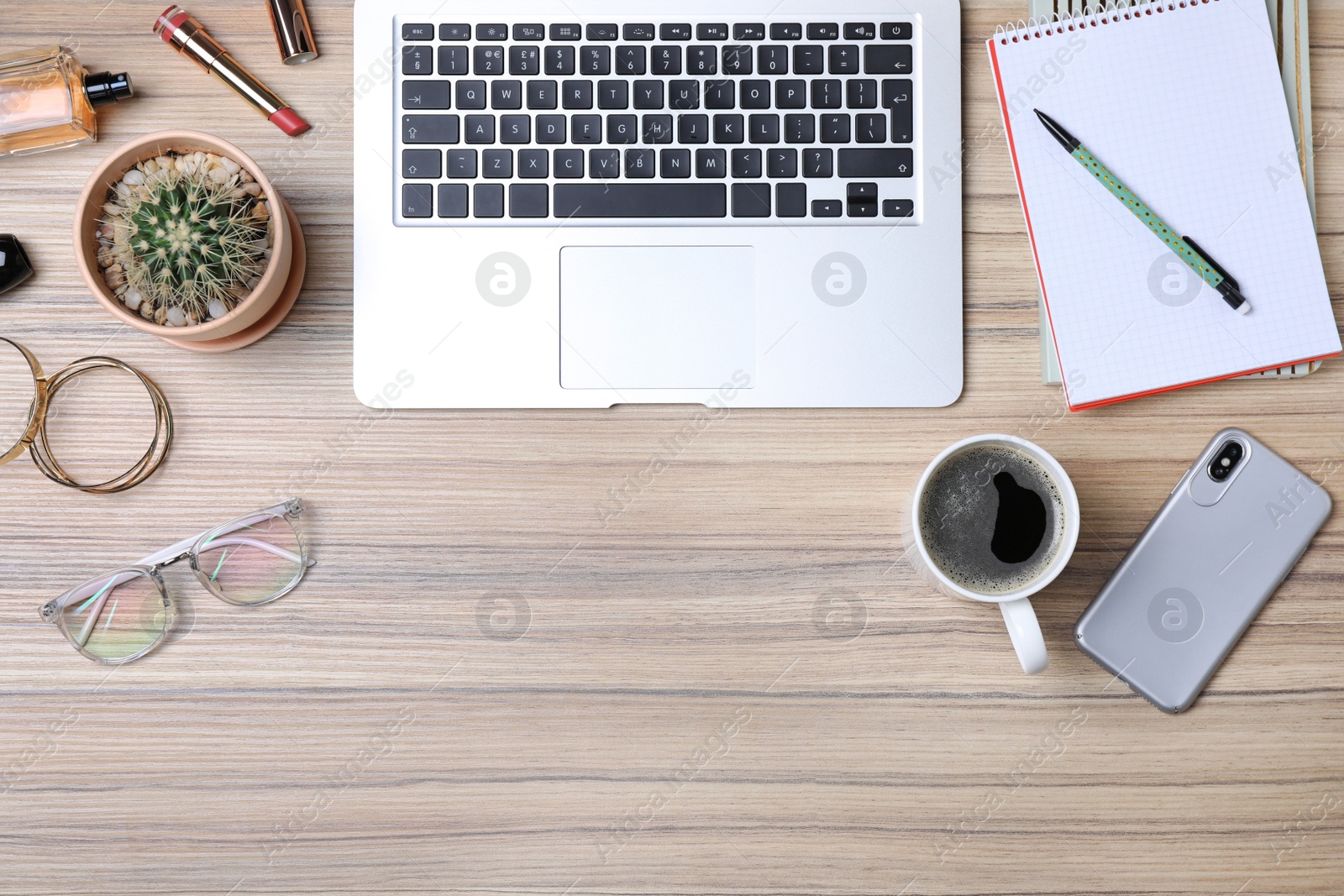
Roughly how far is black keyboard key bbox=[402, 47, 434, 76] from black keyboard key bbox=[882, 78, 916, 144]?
42 cm

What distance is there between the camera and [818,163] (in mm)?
774

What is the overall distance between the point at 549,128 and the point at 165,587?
560 millimetres

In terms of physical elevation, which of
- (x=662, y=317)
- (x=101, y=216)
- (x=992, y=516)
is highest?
(x=101, y=216)

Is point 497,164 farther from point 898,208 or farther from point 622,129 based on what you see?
point 898,208

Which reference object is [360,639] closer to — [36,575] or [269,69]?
[36,575]

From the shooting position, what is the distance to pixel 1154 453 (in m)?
0.80

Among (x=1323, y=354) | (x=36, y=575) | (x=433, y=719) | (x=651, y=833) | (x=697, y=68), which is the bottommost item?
(x=651, y=833)

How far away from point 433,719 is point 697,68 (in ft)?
2.15

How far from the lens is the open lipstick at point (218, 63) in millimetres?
786

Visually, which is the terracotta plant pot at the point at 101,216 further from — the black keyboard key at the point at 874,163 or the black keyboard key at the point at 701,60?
the black keyboard key at the point at 874,163

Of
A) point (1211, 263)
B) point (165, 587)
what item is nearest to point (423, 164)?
point (165, 587)

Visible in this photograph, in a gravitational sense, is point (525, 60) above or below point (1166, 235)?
above

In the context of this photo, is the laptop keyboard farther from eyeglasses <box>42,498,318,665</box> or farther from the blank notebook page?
eyeglasses <box>42,498,318,665</box>

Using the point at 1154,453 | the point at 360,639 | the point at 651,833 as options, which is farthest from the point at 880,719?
the point at 360,639
